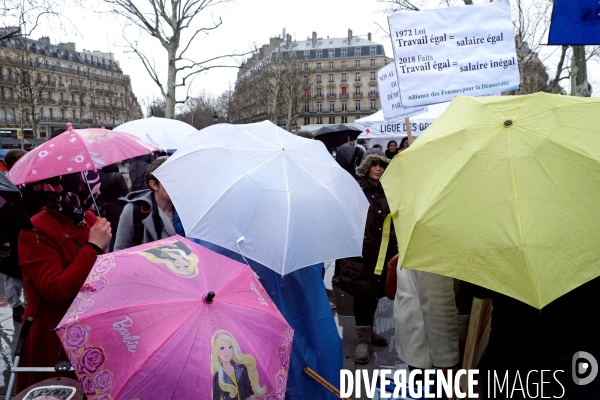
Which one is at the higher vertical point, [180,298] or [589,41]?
[589,41]

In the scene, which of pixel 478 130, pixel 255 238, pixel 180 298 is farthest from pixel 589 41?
pixel 180 298

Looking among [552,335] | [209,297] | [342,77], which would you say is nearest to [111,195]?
[209,297]

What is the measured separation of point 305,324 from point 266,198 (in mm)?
807

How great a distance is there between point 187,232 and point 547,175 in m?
1.67

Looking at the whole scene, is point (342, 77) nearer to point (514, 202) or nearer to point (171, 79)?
point (171, 79)

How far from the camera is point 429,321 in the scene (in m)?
2.45

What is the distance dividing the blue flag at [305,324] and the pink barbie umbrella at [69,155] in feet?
2.86

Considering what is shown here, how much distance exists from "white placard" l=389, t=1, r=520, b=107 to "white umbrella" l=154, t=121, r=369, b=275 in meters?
1.18

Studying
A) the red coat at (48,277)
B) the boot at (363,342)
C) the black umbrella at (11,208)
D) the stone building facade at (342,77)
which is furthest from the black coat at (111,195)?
the stone building facade at (342,77)

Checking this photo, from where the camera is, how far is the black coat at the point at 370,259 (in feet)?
14.5

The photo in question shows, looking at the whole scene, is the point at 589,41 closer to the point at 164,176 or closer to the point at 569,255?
Result: the point at 569,255

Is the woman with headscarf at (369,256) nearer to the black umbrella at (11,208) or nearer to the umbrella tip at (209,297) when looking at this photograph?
the umbrella tip at (209,297)

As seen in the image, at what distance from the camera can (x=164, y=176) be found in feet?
9.33

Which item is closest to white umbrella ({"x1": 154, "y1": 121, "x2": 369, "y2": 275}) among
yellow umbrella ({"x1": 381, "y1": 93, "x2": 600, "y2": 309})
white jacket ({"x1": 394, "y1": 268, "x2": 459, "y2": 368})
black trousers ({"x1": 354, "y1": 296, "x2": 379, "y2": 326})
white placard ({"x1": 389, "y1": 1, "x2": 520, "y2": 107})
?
white jacket ({"x1": 394, "y1": 268, "x2": 459, "y2": 368})
